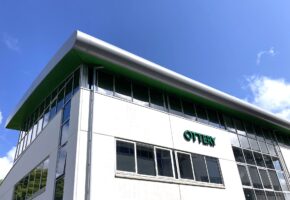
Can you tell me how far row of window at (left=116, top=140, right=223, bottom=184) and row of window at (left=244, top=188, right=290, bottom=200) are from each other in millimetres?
2278

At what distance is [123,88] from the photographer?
13.8m

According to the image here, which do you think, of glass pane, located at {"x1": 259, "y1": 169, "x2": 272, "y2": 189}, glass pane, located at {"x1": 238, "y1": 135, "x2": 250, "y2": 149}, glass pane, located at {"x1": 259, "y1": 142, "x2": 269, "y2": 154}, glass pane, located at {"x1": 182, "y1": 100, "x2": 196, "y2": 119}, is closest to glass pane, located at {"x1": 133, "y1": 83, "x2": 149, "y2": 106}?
glass pane, located at {"x1": 182, "y1": 100, "x2": 196, "y2": 119}

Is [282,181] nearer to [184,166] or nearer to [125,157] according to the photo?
[184,166]

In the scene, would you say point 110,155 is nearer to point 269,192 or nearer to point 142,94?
point 142,94

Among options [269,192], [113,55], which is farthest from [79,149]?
[269,192]

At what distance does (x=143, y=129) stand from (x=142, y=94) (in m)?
2.09

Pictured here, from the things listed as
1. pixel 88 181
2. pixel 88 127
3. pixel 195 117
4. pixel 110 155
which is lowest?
pixel 88 181

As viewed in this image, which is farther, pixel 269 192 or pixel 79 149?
pixel 269 192

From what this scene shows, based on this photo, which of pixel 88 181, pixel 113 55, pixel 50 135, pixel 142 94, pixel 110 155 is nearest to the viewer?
pixel 88 181

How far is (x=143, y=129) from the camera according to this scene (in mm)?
13133

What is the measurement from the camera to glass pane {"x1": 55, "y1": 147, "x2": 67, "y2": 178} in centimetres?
1137

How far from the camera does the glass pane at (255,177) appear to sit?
16938mm

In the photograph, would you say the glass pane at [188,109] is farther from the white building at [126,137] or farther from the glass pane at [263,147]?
the glass pane at [263,147]

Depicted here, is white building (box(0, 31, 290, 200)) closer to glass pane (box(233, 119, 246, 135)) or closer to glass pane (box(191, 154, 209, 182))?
glass pane (box(191, 154, 209, 182))
